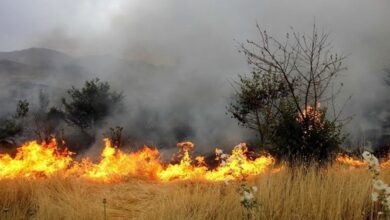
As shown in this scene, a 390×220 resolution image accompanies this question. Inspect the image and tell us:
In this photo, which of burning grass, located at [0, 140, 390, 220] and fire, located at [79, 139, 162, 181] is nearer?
burning grass, located at [0, 140, 390, 220]

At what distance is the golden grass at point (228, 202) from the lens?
185 inches

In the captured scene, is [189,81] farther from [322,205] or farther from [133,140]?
[322,205]

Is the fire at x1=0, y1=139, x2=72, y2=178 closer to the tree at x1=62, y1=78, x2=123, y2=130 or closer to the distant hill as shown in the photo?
the tree at x1=62, y1=78, x2=123, y2=130

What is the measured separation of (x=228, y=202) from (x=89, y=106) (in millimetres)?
26581

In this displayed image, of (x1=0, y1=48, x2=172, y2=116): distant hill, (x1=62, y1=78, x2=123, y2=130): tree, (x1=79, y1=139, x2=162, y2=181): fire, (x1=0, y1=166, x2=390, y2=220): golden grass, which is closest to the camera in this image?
(x1=0, y1=166, x2=390, y2=220): golden grass

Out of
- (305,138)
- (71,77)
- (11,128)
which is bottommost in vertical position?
(305,138)

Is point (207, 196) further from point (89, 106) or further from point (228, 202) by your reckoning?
Result: point (89, 106)

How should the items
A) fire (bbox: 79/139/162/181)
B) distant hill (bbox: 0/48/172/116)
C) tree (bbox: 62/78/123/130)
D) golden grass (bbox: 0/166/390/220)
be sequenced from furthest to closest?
distant hill (bbox: 0/48/172/116) → tree (bbox: 62/78/123/130) → fire (bbox: 79/139/162/181) → golden grass (bbox: 0/166/390/220)

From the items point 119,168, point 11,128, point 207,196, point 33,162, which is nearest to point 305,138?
point 207,196

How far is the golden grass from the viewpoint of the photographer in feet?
15.4

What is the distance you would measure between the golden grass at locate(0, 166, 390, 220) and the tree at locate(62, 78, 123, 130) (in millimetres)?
23484

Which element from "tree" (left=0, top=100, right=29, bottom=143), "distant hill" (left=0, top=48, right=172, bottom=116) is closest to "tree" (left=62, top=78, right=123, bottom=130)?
"tree" (left=0, top=100, right=29, bottom=143)

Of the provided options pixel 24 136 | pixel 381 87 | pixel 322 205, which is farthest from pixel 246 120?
pixel 24 136

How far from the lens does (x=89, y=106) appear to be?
30.7 meters
